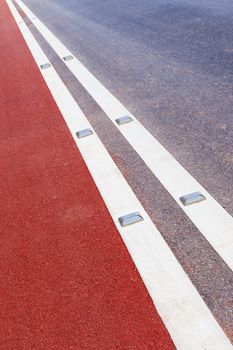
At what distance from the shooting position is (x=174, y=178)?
141 inches

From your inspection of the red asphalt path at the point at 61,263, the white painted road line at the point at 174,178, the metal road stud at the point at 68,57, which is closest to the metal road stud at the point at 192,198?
the white painted road line at the point at 174,178

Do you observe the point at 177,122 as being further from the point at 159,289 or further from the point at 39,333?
the point at 39,333

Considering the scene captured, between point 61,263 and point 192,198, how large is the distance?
0.95 metres

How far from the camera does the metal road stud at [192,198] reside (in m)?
3.27

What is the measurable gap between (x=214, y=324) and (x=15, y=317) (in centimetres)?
103

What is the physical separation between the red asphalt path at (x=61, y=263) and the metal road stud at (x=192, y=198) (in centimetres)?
51

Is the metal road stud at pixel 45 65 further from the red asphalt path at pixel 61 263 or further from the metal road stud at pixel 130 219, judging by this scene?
the metal road stud at pixel 130 219

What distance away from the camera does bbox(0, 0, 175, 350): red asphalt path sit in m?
2.45

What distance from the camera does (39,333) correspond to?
8.22ft

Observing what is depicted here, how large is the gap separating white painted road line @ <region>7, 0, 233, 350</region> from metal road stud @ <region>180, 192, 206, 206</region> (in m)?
0.28

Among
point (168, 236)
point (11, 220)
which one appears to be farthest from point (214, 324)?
point (11, 220)

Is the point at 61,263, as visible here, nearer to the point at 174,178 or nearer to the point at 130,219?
the point at 130,219

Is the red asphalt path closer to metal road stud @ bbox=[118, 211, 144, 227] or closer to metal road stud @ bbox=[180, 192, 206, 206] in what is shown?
metal road stud @ bbox=[118, 211, 144, 227]

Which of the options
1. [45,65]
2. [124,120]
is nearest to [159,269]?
[124,120]
